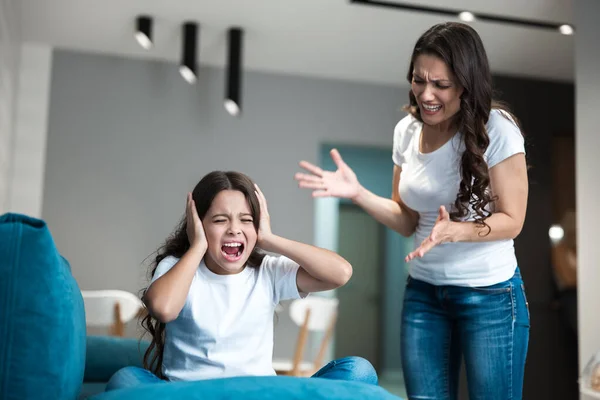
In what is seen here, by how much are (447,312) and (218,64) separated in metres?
3.70

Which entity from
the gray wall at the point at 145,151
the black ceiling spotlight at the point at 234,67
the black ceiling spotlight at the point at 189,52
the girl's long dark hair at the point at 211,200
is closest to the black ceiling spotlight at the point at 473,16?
the black ceiling spotlight at the point at 234,67

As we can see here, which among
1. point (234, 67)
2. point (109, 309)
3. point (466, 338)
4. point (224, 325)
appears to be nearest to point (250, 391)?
point (224, 325)

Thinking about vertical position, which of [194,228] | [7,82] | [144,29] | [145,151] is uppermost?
[144,29]

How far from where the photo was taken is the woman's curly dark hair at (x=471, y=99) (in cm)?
160

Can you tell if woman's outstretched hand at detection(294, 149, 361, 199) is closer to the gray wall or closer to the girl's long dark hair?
the girl's long dark hair

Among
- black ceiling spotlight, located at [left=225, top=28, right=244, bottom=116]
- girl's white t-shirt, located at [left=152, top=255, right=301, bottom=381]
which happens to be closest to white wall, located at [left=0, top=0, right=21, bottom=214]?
black ceiling spotlight, located at [left=225, top=28, right=244, bottom=116]

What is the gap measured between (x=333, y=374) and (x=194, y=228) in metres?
0.48

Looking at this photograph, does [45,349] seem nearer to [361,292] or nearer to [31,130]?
[31,130]

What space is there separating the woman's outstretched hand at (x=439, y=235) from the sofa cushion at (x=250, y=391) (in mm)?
603

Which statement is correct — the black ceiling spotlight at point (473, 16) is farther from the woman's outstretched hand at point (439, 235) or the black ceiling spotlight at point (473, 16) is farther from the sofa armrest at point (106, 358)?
the woman's outstretched hand at point (439, 235)

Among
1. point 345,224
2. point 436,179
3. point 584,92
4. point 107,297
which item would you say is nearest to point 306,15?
point 584,92

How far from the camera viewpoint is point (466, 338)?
165 cm

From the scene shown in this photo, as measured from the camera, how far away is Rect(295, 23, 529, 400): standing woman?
63.2 inches

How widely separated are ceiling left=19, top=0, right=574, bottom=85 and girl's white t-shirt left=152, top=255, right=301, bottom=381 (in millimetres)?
2596
